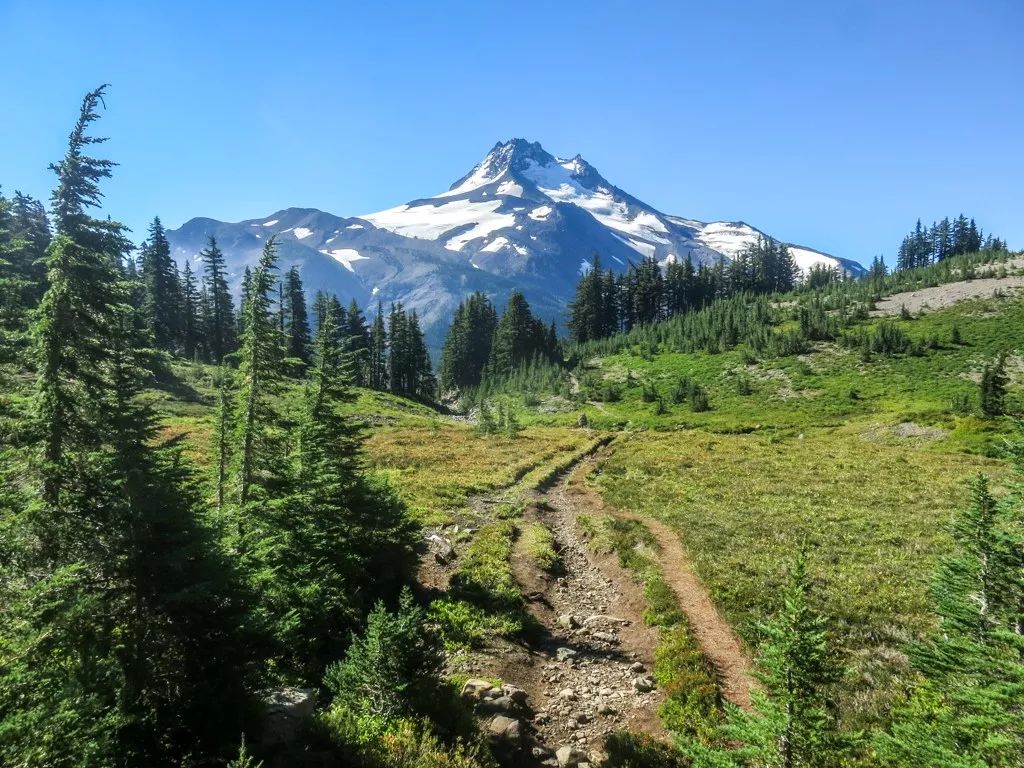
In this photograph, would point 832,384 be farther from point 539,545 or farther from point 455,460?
point 539,545

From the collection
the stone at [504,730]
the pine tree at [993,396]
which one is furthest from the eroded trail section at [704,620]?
the pine tree at [993,396]

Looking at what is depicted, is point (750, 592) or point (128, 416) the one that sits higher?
point (128, 416)

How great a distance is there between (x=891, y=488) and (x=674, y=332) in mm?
63428

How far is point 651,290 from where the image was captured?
379 feet

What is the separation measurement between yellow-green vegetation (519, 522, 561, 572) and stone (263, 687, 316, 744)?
1136 cm

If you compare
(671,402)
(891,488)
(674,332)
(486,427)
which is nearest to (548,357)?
(674,332)

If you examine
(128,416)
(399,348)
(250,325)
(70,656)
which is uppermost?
(399,348)

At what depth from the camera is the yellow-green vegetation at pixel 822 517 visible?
51.0ft

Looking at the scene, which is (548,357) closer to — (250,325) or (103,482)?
(250,325)

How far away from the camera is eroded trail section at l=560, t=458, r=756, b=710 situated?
42.7 feet

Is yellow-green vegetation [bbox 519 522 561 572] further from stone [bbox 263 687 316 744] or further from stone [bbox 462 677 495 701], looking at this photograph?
stone [bbox 263 687 316 744]

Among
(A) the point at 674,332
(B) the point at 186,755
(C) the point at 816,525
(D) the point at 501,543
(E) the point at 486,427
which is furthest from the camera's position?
(A) the point at 674,332

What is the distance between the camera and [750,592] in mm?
17266

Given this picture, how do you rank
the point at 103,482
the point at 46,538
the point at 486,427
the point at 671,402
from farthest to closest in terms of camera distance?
the point at 671,402 → the point at 486,427 → the point at 103,482 → the point at 46,538
